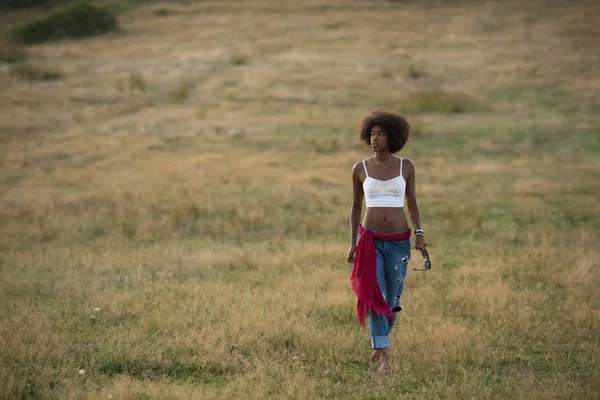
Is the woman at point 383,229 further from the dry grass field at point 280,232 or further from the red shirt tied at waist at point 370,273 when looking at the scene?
the dry grass field at point 280,232

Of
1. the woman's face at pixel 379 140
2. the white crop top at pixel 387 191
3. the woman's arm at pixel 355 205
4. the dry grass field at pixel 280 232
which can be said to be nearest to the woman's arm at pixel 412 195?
the white crop top at pixel 387 191

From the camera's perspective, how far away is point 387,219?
5.34 metres

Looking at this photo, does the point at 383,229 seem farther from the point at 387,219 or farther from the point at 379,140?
the point at 379,140

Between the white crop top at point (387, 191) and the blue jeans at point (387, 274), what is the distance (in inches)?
12.0

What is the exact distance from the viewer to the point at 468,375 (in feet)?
17.7

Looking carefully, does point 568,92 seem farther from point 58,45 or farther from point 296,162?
point 58,45

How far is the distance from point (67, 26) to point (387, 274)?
52177 mm

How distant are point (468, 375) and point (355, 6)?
178 ft

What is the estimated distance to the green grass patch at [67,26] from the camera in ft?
168

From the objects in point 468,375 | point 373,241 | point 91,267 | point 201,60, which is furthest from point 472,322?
point 201,60

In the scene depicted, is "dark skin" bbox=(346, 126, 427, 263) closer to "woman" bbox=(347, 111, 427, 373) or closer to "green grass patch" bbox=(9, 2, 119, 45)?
"woman" bbox=(347, 111, 427, 373)

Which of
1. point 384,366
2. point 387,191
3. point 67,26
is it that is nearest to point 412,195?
point 387,191

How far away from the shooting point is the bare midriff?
210 inches

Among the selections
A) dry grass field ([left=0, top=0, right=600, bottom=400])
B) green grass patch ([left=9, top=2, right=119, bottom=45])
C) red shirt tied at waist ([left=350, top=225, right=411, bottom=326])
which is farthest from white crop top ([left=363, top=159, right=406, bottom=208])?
green grass patch ([left=9, top=2, right=119, bottom=45])
